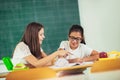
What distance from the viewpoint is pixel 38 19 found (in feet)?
3.56

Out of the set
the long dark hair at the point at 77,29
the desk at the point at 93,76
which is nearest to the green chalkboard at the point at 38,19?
the long dark hair at the point at 77,29

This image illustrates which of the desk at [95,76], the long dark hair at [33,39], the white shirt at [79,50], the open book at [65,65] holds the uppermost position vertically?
the long dark hair at [33,39]

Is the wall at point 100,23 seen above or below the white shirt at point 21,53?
above

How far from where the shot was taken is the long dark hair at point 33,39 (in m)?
0.95

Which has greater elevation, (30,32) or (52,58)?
(30,32)

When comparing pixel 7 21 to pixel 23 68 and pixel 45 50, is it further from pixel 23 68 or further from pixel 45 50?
pixel 23 68

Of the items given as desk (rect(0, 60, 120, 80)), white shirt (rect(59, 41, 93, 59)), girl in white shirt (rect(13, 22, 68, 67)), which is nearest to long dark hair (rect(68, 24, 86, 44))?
white shirt (rect(59, 41, 93, 59))

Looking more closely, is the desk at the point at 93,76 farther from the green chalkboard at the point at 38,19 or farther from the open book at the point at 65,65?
the green chalkboard at the point at 38,19

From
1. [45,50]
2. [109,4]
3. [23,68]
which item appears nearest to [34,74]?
[23,68]

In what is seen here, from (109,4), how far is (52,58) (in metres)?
0.43

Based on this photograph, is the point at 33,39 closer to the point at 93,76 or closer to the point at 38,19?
the point at 38,19

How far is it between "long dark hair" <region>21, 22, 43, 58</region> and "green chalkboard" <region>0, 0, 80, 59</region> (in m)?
0.09

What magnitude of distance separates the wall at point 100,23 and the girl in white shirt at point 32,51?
217 millimetres

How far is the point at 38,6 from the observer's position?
3.66ft
